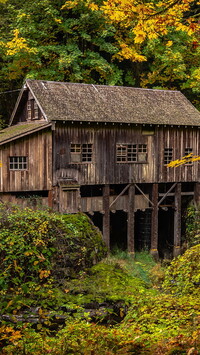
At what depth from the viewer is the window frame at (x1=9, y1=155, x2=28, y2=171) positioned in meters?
19.5

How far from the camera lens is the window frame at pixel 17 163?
19.5m

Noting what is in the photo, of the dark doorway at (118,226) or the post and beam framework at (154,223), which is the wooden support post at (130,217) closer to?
the post and beam framework at (154,223)

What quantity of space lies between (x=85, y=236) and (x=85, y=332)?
9.40 m

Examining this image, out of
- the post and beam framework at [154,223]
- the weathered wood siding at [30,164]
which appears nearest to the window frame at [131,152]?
the post and beam framework at [154,223]

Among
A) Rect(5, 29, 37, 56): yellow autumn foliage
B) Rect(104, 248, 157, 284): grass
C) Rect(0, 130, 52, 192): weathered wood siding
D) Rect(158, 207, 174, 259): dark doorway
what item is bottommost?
Rect(104, 248, 157, 284): grass

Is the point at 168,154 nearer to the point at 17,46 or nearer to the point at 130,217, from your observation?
the point at 130,217

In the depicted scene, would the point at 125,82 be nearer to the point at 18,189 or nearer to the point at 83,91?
the point at 83,91

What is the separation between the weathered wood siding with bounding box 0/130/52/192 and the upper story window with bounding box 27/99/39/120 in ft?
6.43

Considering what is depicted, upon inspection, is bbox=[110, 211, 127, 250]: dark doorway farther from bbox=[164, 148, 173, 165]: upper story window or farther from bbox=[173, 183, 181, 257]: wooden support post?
bbox=[164, 148, 173, 165]: upper story window

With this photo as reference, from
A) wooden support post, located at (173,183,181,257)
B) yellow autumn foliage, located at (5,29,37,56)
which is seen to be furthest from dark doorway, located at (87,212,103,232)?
yellow autumn foliage, located at (5,29,37,56)


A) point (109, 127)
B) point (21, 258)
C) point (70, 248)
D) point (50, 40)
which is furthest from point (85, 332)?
point (50, 40)

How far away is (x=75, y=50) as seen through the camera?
89.8 ft

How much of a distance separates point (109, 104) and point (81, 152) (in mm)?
3214

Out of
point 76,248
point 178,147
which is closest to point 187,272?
point 76,248
